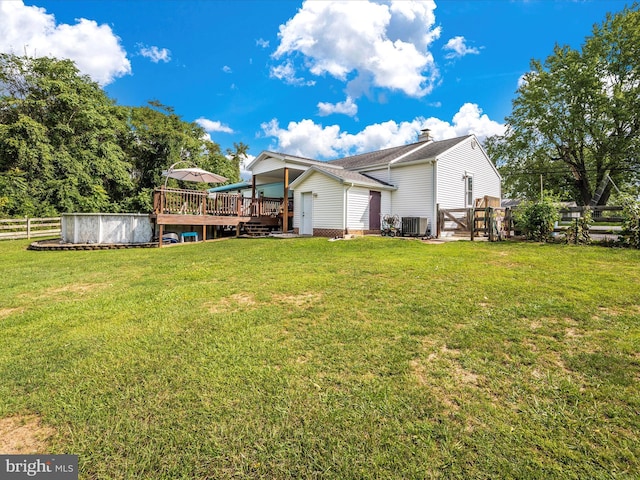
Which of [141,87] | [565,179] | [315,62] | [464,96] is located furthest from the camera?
[141,87]

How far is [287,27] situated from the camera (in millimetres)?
13703

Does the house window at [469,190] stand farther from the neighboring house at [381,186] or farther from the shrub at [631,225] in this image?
the shrub at [631,225]

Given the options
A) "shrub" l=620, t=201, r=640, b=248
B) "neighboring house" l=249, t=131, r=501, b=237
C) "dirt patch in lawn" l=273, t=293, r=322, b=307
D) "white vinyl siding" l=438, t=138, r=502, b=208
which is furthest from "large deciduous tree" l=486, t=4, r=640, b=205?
"dirt patch in lawn" l=273, t=293, r=322, b=307

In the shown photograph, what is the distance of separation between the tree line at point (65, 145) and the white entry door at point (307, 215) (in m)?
15.3

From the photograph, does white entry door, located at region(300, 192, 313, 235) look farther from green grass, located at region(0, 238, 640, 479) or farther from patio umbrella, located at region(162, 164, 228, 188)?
green grass, located at region(0, 238, 640, 479)

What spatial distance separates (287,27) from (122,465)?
53.8 ft

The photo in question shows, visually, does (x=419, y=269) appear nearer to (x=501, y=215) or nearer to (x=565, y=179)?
(x=501, y=215)

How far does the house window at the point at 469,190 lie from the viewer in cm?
1694

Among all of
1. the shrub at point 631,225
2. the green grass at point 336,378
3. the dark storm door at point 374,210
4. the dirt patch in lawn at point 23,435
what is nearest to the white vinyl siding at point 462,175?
the dark storm door at point 374,210

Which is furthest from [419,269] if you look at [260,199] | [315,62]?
[315,62]

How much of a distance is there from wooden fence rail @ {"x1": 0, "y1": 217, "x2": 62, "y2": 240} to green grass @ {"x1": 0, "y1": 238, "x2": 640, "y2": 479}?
1509 cm

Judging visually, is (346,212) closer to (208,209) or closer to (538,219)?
(208,209)
